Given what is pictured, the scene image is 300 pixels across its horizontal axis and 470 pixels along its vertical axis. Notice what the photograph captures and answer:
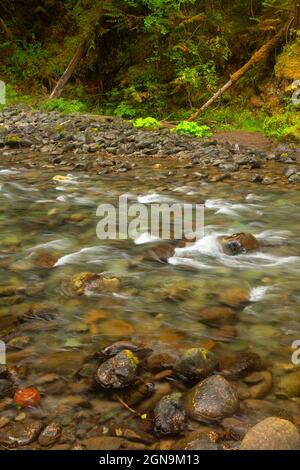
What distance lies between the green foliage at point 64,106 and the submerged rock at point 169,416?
13924 mm

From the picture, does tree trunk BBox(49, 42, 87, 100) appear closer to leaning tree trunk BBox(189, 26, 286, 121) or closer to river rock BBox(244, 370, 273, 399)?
leaning tree trunk BBox(189, 26, 286, 121)

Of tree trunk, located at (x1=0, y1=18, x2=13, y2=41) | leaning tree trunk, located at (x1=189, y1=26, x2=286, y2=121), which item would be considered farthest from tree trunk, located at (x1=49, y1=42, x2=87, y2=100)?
leaning tree trunk, located at (x1=189, y1=26, x2=286, y2=121)

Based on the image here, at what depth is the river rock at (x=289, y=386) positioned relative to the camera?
2836 mm

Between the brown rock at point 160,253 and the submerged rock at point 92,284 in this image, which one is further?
the brown rock at point 160,253

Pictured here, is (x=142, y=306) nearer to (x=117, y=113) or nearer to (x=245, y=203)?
(x=245, y=203)

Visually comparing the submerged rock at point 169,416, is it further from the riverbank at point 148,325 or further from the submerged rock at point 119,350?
the submerged rock at point 119,350

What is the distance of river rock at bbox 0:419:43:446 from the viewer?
242cm

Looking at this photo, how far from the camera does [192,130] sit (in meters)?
12.6

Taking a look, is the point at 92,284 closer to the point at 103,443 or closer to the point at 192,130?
the point at 103,443

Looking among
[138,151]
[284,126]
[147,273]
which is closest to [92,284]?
[147,273]

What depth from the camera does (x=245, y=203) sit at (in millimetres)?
7363

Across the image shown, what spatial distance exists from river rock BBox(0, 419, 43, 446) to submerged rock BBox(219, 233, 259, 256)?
124 inches

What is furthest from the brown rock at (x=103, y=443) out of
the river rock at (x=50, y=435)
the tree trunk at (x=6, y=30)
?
the tree trunk at (x=6, y=30)
